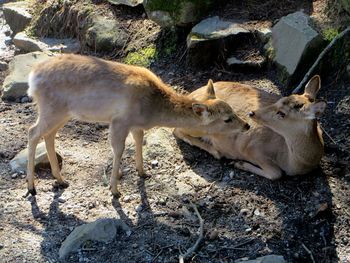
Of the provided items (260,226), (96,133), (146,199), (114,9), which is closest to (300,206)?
(260,226)

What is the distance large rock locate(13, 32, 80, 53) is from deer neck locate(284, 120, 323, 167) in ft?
16.2

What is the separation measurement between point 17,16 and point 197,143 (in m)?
5.37

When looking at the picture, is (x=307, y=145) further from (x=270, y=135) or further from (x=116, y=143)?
(x=116, y=143)

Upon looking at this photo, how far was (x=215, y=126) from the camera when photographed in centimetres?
685

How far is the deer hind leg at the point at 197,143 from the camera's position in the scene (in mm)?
7574

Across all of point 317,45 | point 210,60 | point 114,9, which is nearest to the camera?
point 317,45

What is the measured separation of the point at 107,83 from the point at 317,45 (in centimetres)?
315

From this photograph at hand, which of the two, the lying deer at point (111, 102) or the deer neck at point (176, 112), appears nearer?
the lying deer at point (111, 102)

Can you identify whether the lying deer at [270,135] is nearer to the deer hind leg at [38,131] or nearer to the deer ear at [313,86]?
the deer ear at [313,86]

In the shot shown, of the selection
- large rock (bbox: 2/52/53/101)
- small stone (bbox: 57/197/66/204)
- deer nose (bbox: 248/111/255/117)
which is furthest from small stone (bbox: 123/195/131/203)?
large rock (bbox: 2/52/53/101)

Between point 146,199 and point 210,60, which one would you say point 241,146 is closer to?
point 146,199

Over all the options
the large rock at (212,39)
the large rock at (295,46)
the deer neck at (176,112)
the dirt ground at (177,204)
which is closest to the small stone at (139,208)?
the dirt ground at (177,204)

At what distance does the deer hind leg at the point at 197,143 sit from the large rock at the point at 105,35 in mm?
2665

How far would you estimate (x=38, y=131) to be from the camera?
664cm
